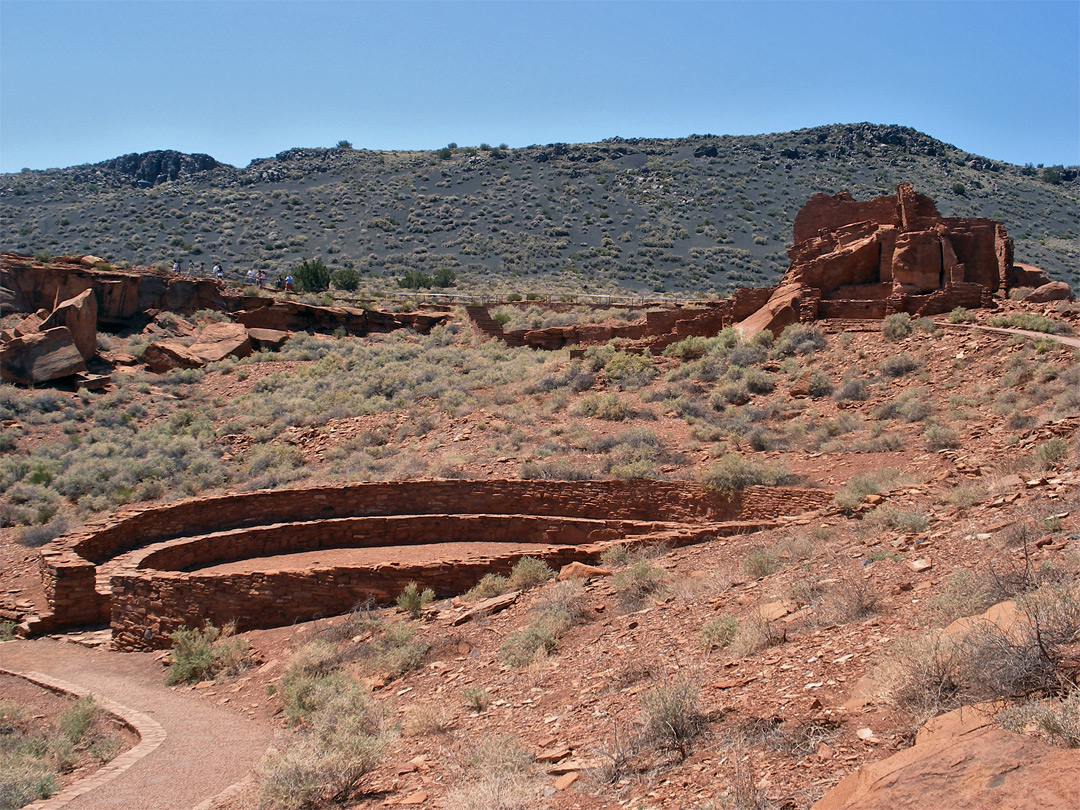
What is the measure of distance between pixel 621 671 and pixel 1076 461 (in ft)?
20.0

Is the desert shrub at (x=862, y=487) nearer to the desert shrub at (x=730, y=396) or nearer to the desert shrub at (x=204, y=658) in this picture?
the desert shrub at (x=730, y=396)

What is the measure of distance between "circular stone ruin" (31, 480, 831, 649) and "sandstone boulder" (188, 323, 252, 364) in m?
17.3

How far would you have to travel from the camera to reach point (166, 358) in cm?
3066

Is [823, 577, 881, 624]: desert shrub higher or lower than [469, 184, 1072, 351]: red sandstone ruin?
lower

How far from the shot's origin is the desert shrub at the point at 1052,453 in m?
10.1

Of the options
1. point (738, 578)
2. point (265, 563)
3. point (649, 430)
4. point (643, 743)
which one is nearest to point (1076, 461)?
point (738, 578)

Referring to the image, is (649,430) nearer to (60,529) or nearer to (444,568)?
(444,568)

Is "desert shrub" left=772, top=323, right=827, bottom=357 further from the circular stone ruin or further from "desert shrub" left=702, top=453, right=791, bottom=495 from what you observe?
the circular stone ruin

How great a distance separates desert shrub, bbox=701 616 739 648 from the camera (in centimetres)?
709

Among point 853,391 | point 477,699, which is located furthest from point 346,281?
point 477,699

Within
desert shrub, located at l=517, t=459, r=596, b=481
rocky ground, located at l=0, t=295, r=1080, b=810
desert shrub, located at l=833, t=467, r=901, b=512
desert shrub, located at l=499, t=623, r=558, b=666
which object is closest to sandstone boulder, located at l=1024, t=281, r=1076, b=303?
rocky ground, located at l=0, t=295, r=1080, b=810

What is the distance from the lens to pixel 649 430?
1780cm

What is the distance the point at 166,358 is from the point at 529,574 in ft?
78.4

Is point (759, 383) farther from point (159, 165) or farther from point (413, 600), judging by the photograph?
point (159, 165)
